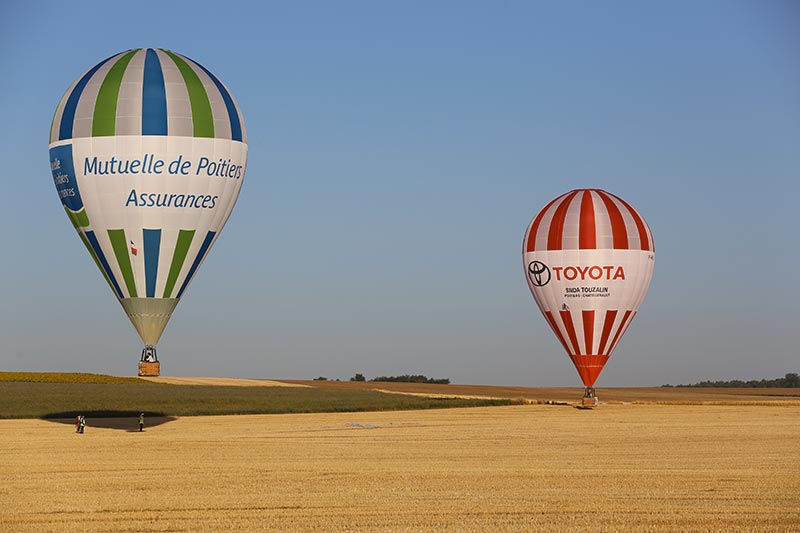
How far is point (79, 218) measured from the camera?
43.0 metres

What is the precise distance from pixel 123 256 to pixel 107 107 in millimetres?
4831

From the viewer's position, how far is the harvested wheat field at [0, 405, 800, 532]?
24.5 metres

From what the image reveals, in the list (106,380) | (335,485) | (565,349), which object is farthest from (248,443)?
(106,380)

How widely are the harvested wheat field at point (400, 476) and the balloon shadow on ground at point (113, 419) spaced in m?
0.49

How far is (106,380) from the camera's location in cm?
7725

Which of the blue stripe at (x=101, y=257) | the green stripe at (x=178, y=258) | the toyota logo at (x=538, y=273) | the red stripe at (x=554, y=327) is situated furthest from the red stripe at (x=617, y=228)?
the blue stripe at (x=101, y=257)

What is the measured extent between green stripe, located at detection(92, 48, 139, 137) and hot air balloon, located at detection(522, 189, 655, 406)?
23.7 meters

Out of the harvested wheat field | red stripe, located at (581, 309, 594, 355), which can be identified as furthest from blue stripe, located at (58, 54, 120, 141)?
red stripe, located at (581, 309, 594, 355)

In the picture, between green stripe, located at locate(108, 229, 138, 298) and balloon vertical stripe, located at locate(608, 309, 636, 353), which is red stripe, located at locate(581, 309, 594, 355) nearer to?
balloon vertical stripe, located at locate(608, 309, 636, 353)

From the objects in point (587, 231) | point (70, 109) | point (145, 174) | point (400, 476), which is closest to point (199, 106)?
point (145, 174)

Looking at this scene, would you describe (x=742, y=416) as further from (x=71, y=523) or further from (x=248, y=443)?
(x=71, y=523)

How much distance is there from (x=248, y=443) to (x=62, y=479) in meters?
11.0

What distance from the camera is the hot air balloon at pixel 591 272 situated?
2303 inches

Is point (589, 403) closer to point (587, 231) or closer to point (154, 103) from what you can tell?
point (587, 231)
